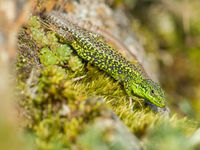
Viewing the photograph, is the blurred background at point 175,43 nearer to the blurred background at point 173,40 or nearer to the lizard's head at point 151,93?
the blurred background at point 173,40

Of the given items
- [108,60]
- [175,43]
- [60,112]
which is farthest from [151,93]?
[175,43]

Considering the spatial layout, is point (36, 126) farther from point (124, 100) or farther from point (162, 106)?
point (162, 106)

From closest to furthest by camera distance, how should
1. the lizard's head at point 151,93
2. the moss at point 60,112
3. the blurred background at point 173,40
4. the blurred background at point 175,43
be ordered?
the moss at point 60,112 → the lizard's head at point 151,93 → the blurred background at point 173,40 → the blurred background at point 175,43

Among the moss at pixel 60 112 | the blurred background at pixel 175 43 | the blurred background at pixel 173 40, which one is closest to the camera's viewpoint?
the moss at pixel 60 112

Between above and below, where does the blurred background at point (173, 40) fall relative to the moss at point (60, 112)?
above

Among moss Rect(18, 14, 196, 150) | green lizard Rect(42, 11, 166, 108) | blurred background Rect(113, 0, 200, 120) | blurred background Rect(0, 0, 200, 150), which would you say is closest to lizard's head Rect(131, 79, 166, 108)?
green lizard Rect(42, 11, 166, 108)

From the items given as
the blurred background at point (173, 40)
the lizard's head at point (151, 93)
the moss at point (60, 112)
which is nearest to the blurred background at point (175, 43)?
the blurred background at point (173, 40)

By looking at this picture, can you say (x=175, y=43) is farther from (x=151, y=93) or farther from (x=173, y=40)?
(x=151, y=93)

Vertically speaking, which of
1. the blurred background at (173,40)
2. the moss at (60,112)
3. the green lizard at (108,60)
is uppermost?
the blurred background at (173,40)

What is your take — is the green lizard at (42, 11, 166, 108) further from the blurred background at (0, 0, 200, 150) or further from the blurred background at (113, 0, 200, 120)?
Result: the blurred background at (113, 0, 200, 120)
